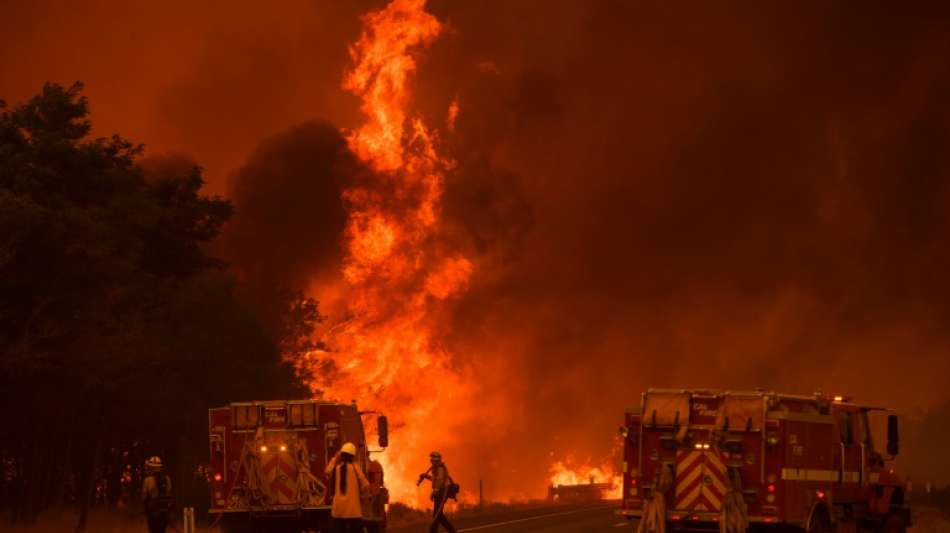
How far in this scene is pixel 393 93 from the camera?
66.1 metres

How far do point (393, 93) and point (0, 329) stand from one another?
1412 inches

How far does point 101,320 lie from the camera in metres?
34.7

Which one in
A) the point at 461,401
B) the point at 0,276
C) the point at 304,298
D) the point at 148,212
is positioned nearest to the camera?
the point at 0,276

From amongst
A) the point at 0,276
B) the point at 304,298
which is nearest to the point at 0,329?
the point at 0,276

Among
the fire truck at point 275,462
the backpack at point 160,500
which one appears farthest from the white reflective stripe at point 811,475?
the backpack at point 160,500

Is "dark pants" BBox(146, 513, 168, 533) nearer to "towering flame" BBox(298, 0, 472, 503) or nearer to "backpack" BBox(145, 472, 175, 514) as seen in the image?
"backpack" BBox(145, 472, 175, 514)

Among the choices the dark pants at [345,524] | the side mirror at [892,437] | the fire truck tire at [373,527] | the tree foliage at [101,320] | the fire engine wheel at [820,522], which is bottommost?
the fire truck tire at [373,527]

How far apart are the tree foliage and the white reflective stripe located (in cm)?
1718

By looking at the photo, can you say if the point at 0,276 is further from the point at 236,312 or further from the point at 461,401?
the point at 461,401

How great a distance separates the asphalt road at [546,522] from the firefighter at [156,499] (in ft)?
39.7

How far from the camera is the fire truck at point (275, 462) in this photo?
25.3 metres

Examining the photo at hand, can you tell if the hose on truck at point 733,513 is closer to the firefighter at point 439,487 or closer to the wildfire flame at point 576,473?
the firefighter at point 439,487

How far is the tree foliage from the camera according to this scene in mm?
32812

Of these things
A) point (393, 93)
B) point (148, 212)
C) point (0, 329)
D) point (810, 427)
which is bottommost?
point (810, 427)
